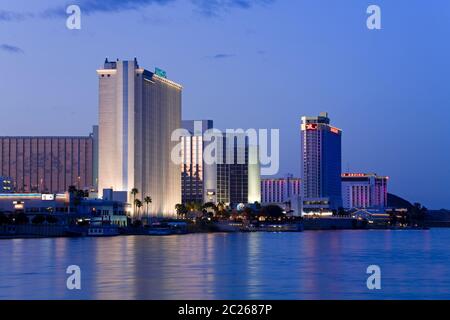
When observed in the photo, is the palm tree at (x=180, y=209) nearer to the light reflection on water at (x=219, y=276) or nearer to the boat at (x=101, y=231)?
the boat at (x=101, y=231)

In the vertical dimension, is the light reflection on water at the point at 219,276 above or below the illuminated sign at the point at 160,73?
below

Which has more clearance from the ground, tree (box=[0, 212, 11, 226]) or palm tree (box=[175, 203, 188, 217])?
palm tree (box=[175, 203, 188, 217])

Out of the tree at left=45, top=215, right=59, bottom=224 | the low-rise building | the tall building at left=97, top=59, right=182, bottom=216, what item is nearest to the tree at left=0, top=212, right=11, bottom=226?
the tree at left=45, top=215, right=59, bottom=224

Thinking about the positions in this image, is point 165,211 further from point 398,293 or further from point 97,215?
point 398,293

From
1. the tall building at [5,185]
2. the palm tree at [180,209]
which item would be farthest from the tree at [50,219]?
the palm tree at [180,209]

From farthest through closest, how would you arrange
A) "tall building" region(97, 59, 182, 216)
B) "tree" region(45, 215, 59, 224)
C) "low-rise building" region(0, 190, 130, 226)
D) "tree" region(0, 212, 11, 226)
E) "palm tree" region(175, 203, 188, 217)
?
1. "palm tree" region(175, 203, 188, 217)
2. "tall building" region(97, 59, 182, 216)
3. "low-rise building" region(0, 190, 130, 226)
4. "tree" region(45, 215, 59, 224)
5. "tree" region(0, 212, 11, 226)

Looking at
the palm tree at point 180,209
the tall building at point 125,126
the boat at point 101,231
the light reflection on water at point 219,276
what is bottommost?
the light reflection on water at point 219,276

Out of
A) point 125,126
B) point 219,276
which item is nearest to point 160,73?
point 125,126

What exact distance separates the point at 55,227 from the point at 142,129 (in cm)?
3996

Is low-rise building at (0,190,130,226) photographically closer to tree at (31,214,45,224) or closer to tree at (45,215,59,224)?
tree at (45,215,59,224)

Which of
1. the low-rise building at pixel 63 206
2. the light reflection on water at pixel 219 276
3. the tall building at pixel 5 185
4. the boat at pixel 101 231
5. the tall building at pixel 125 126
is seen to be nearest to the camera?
the light reflection on water at pixel 219 276

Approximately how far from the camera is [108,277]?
55406 mm

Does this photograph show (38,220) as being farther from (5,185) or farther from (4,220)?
(5,185)

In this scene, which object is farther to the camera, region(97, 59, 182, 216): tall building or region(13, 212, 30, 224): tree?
region(97, 59, 182, 216): tall building
